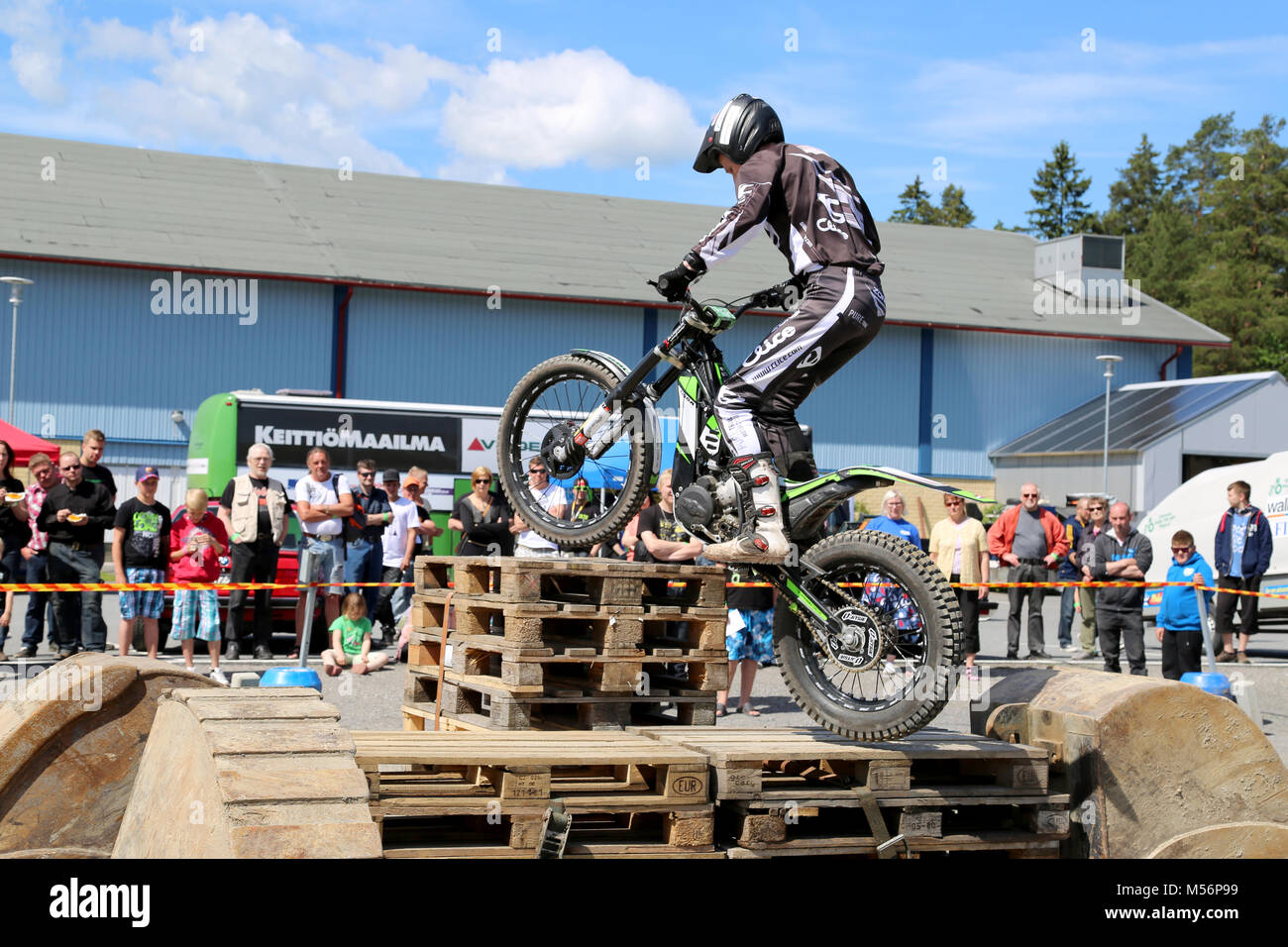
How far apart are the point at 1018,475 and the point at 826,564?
35.2 m

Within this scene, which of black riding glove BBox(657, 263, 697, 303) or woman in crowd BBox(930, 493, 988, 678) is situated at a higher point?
black riding glove BBox(657, 263, 697, 303)

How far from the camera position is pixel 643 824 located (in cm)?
538

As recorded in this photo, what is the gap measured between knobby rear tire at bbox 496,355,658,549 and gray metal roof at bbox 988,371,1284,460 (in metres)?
30.3

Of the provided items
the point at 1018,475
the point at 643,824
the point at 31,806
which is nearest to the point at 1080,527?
the point at 643,824

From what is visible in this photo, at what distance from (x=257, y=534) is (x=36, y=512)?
2547 millimetres

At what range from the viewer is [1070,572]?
16.3 metres

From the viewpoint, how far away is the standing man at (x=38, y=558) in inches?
500

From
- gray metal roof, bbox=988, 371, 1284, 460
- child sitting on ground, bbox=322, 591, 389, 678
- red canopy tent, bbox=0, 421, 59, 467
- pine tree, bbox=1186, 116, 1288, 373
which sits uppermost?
pine tree, bbox=1186, 116, 1288, 373

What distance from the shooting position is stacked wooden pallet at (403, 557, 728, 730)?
253 inches

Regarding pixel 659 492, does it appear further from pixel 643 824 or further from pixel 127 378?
pixel 127 378

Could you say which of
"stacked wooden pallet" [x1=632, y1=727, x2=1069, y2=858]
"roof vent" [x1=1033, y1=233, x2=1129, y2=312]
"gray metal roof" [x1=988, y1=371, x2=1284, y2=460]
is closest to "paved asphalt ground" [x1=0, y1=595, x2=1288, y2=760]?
"stacked wooden pallet" [x1=632, y1=727, x2=1069, y2=858]

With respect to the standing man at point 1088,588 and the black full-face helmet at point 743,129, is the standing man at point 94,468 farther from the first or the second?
the standing man at point 1088,588

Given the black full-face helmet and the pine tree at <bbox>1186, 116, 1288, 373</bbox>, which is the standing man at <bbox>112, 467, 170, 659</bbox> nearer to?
the black full-face helmet

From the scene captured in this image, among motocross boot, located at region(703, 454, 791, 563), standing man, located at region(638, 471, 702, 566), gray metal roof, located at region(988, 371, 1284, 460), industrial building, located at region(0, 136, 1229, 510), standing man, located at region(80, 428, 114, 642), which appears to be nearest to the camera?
motocross boot, located at region(703, 454, 791, 563)
